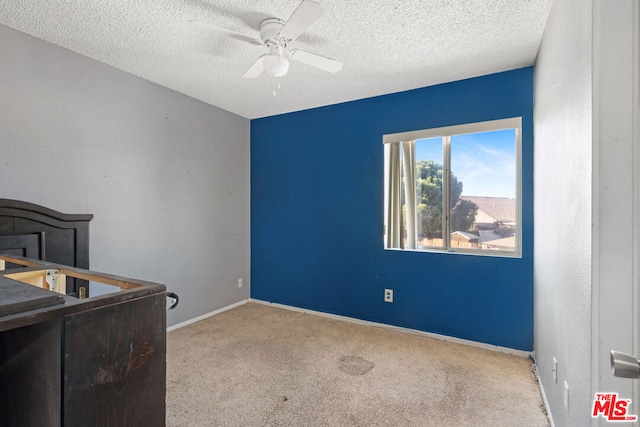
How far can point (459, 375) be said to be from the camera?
223 cm

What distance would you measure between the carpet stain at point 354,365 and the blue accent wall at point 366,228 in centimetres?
79

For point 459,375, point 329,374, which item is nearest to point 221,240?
point 329,374

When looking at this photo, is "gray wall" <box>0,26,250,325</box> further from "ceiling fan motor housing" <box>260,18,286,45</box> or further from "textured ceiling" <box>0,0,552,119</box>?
"ceiling fan motor housing" <box>260,18,286,45</box>

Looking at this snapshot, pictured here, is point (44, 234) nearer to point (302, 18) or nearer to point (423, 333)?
point (302, 18)

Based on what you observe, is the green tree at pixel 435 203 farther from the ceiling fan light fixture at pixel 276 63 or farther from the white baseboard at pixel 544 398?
the ceiling fan light fixture at pixel 276 63

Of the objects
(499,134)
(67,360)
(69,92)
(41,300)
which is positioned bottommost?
(67,360)

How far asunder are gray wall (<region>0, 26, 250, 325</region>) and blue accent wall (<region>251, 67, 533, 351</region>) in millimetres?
481

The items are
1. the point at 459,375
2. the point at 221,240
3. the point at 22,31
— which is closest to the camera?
the point at 22,31

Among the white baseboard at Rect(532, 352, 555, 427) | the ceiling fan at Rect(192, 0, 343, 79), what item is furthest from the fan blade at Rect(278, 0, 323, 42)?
the white baseboard at Rect(532, 352, 555, 427)

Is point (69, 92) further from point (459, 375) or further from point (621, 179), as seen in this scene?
point (459, 375)

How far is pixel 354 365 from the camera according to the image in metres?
2.37

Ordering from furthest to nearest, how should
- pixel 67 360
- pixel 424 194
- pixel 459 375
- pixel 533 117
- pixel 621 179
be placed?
pixel 424 194
pixel 533 117
pixel 459 375
pixel 621 179
pixel 67 360

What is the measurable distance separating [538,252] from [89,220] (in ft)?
11.2

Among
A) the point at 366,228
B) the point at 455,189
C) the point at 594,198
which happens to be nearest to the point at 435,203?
the point at 455,189
